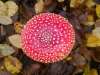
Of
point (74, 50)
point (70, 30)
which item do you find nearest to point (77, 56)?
point (74, 50)

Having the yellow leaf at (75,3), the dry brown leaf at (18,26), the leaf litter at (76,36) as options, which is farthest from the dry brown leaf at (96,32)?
the dry brown leaf at (18,26)

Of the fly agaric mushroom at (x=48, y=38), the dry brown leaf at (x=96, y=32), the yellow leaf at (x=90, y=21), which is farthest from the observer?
the yellow leaf at (x=90, y=21)

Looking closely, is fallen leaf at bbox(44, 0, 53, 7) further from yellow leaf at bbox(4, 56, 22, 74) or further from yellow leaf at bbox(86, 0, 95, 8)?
yellow leaf at bbox(4, 56, 22, 74)

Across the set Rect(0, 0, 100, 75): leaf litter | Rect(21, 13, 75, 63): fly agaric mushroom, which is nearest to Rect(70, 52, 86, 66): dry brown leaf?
Rect(0, 0, 100, 75): leaf litter

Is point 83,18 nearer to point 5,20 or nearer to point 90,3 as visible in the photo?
point 90,3

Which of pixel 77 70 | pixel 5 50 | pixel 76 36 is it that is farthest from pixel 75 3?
pixel 5 50

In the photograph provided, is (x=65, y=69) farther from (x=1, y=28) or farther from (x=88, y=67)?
(x=1, y=28)

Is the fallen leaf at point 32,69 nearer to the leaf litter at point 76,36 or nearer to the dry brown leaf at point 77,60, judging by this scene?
the leaf litter at point 76,36
